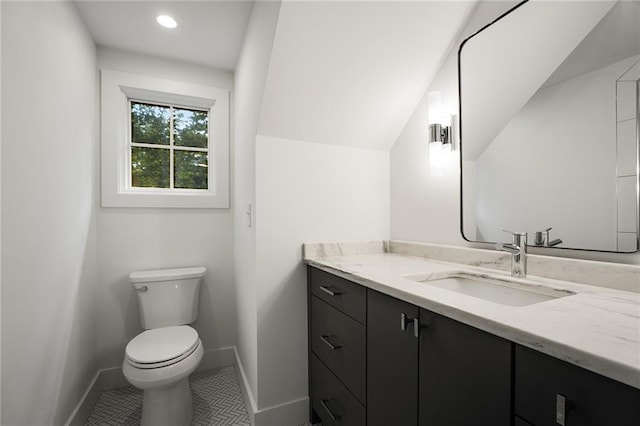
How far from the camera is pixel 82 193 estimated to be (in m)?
1.72

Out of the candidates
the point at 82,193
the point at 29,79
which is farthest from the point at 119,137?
the point at 29,79

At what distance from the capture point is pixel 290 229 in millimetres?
1556

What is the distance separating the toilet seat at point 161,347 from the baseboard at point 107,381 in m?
0.48

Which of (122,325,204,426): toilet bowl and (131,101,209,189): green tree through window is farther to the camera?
(131,101,209,189): green tree through window

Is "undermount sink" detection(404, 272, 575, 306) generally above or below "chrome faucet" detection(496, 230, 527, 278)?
below

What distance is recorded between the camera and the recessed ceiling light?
5.55 feet

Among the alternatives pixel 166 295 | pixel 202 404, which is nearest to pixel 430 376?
pixel 202 404

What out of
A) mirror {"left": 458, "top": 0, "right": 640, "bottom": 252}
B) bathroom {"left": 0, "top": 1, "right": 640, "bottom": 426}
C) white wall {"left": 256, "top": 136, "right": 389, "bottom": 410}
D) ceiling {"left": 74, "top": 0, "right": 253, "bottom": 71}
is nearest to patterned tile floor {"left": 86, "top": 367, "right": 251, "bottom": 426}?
bathroom {"left": 0, "top": 1, "right": 640, "bottom": 426}

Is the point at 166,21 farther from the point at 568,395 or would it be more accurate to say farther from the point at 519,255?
the point at 568,395

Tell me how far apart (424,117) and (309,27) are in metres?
0.77

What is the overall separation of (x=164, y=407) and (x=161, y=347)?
30 cm

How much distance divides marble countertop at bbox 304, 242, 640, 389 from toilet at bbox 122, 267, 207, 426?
1046mm

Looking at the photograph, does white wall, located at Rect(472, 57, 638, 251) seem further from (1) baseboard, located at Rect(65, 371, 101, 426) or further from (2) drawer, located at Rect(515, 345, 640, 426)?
(1) baseboard, located at Rect(65, 371, 101, 426)

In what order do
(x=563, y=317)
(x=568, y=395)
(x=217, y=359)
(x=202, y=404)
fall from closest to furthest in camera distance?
1. (x=568, y=395)
2. (x=563, y=317)
3. (x=202, y=404)
4. (x=217, y=359)
